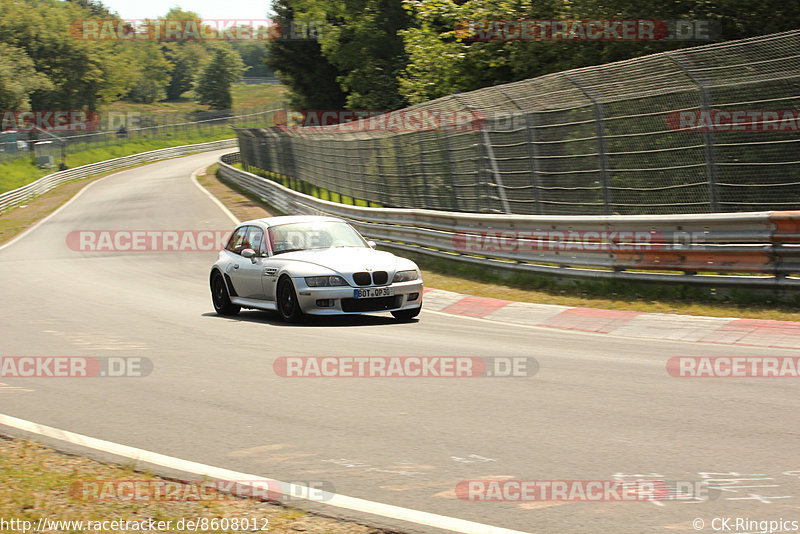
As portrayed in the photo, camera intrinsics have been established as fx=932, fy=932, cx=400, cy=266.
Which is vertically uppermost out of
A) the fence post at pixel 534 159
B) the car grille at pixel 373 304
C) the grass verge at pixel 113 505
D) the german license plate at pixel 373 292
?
the fence post at pixel 534 159

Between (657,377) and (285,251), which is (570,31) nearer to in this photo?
(285,251)

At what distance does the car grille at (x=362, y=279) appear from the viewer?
36.5 feet

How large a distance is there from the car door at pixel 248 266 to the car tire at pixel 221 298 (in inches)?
10.3

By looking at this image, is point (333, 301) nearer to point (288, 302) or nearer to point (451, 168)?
point (288, 302)

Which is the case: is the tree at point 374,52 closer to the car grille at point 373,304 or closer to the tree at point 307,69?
the tree at point 307,69

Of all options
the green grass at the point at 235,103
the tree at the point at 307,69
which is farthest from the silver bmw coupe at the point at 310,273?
the green grass at the point at 235,103

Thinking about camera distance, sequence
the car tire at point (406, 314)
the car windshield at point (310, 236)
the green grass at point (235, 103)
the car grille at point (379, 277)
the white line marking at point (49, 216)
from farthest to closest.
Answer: the green grass at point (235, 103), the white line marking at point (49, 216), the car windshield at point (310, 236), the car tire at point (406, 314), the car grille at point (379, 277)

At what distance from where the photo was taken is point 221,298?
13008 mm

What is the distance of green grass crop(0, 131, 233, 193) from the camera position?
177 ft

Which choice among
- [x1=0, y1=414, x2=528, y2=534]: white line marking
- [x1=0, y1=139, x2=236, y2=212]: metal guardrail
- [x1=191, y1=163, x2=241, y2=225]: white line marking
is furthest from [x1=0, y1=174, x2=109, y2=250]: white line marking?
[x1=0, y1=414, x2=528, y2=534]: white line marking

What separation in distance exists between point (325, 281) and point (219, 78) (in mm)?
113670

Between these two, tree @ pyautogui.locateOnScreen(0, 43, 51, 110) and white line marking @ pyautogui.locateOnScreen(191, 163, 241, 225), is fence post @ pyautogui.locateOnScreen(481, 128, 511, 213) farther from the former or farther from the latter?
tree @ pyautogui.locateOnScreen(0, 43, 51, 110)

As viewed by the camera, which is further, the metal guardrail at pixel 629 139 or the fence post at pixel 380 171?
the fence post at pixel 380 171

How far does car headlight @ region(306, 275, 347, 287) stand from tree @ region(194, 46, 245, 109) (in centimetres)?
11198
